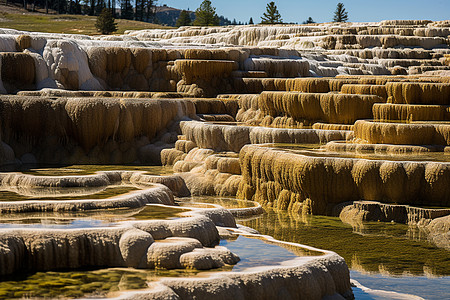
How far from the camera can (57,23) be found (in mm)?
59562

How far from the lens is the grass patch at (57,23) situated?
55625mm

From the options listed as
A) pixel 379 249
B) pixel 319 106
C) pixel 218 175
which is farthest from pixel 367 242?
pixel 319 106

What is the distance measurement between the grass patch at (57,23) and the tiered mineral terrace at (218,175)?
89.9 feet

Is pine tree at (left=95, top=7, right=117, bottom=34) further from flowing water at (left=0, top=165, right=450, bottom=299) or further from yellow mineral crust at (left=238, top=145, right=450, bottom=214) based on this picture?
flowing water at (left=0, top=165, right=450, bottom=299)

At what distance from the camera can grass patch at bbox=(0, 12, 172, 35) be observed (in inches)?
2190

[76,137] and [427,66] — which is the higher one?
[427,66]

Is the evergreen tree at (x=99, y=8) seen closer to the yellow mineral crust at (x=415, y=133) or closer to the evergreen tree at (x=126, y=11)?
the evergreen tree at (x=126, y=11)

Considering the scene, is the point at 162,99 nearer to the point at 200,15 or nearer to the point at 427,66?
the point at 427,66

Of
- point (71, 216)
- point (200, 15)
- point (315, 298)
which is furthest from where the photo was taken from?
point (200, 15)

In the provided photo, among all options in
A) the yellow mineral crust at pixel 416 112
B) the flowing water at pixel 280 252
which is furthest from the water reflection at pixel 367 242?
the yellow mineral crust at pixel 416 112

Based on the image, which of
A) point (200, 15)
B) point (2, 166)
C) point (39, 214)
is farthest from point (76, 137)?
point (200, 15)

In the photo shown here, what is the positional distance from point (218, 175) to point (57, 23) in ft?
146

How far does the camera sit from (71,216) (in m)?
10.5

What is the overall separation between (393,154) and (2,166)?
32.9 ft
